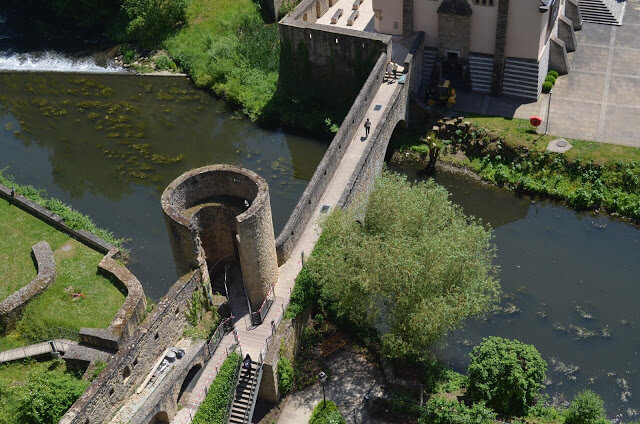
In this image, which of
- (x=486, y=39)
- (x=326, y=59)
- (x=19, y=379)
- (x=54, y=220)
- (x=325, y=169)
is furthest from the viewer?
(x=326, y=59)

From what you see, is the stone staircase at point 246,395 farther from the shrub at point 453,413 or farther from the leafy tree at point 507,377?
the leafy tree at point 507,377

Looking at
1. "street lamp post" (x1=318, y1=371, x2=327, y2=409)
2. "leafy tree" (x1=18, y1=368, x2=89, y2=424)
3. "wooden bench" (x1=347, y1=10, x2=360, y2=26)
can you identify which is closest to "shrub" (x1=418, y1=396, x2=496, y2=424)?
"street lamp post" (x1=318, y1=371, x2=327, y2=409)

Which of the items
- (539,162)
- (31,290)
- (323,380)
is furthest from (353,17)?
(323,380)

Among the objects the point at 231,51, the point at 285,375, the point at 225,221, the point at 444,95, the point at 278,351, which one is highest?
the point at 225,221

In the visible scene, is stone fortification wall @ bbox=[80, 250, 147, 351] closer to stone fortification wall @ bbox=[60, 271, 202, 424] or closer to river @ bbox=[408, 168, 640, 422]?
stone fortification wall @ bbox=[60, 271, 202, 424]

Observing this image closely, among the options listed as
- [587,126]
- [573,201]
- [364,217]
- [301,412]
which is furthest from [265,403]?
[587,126]

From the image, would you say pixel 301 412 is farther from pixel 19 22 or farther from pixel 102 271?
pixel 19 22

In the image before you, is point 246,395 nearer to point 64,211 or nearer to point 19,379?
point 19,379
